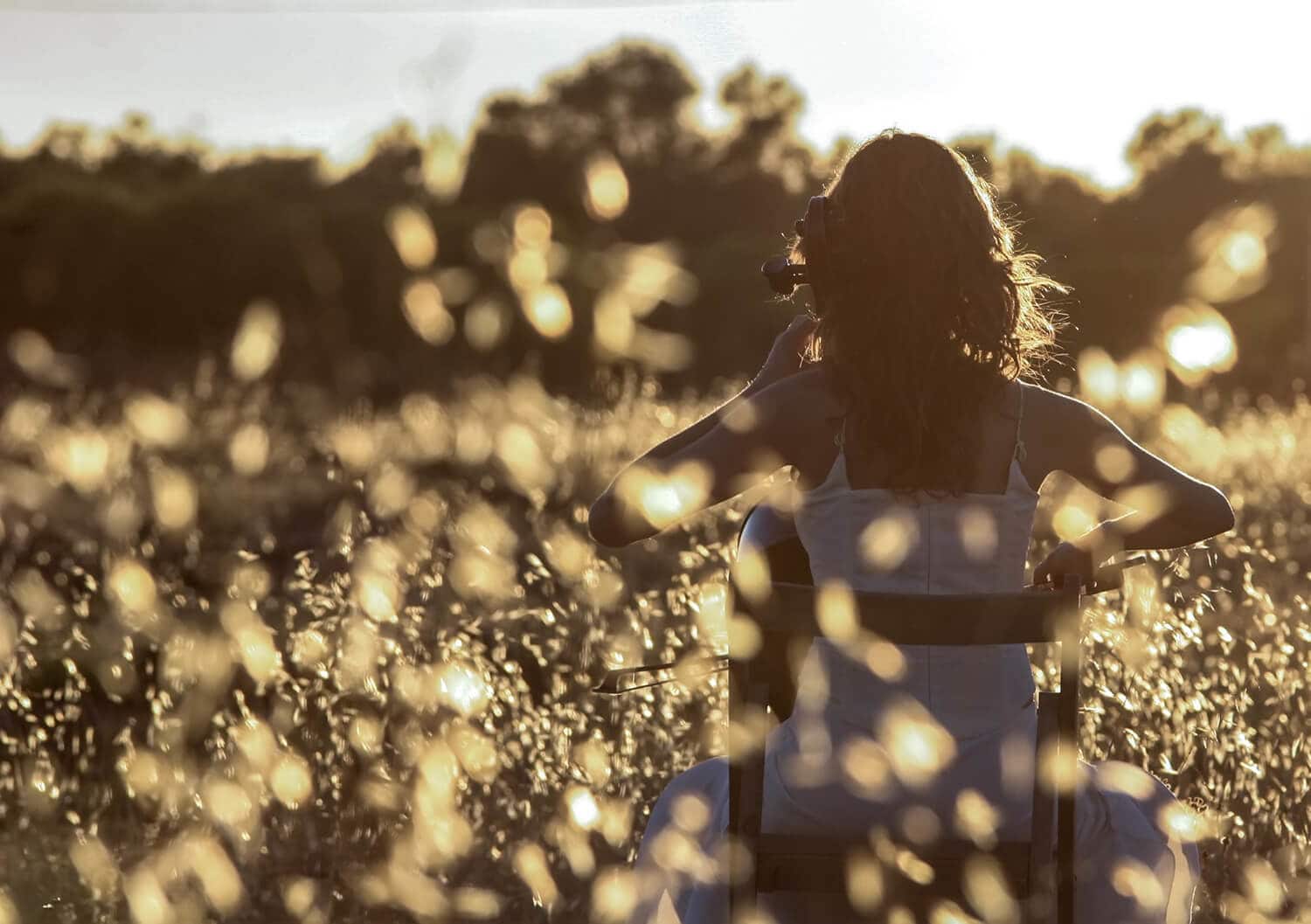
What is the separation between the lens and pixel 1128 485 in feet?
7.57

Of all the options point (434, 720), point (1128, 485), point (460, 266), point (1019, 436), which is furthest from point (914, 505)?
point (460, 266)

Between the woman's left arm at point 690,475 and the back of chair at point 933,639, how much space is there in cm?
14

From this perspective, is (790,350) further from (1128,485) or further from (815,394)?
(1128,485)

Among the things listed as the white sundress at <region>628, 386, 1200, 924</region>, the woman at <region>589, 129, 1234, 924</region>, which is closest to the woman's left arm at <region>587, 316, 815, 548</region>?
the woman at <region>589, 129, 1234, 924</region>

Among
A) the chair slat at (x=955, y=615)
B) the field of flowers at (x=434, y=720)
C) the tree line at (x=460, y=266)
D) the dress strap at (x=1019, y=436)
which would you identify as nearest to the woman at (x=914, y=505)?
the dress strap at (x=1019, y=436)

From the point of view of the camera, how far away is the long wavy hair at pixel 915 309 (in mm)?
2324

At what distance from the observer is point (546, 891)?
4.18 m

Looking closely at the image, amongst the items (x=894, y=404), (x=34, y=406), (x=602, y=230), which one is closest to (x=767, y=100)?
(x=602, y=230)

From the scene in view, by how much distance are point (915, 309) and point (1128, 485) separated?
15.0 inches

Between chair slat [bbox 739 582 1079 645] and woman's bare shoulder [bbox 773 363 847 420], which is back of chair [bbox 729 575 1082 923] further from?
woman's bare shoulder [bbox 773 363 847 420]

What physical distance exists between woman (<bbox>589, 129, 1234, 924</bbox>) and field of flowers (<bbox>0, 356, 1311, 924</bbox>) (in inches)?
19.0

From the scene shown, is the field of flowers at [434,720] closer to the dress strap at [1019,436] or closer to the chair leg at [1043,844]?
the dress strap at [1019,436]

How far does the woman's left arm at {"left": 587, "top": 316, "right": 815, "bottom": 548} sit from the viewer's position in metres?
2.24

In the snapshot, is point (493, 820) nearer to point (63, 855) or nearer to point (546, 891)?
point (546, 891)
